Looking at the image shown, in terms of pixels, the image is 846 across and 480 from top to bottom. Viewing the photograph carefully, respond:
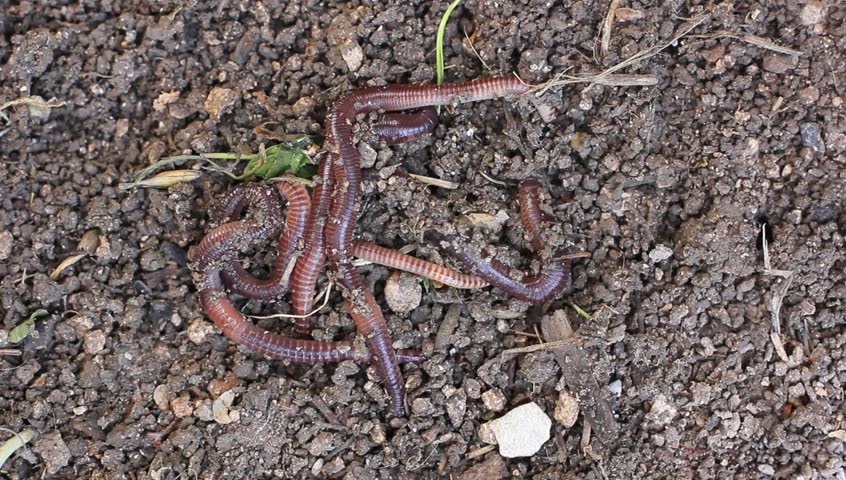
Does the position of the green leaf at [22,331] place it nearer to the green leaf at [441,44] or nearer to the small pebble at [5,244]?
the small pebble at [5,244]

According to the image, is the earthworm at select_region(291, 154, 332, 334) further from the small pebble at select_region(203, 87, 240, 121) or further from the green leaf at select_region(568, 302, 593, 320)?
the green leaf at select_region(568, 302, 593, 320)

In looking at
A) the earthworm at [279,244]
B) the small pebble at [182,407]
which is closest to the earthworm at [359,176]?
the earthworm at [279,244]

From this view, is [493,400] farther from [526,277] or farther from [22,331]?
[22,331]

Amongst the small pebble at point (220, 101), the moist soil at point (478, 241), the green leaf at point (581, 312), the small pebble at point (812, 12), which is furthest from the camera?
the small pebble at point (220, 101)

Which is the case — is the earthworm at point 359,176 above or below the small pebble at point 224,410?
above

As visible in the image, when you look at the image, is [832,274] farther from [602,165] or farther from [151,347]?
[151,347]

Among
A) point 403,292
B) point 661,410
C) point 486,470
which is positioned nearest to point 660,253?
point 661,410
